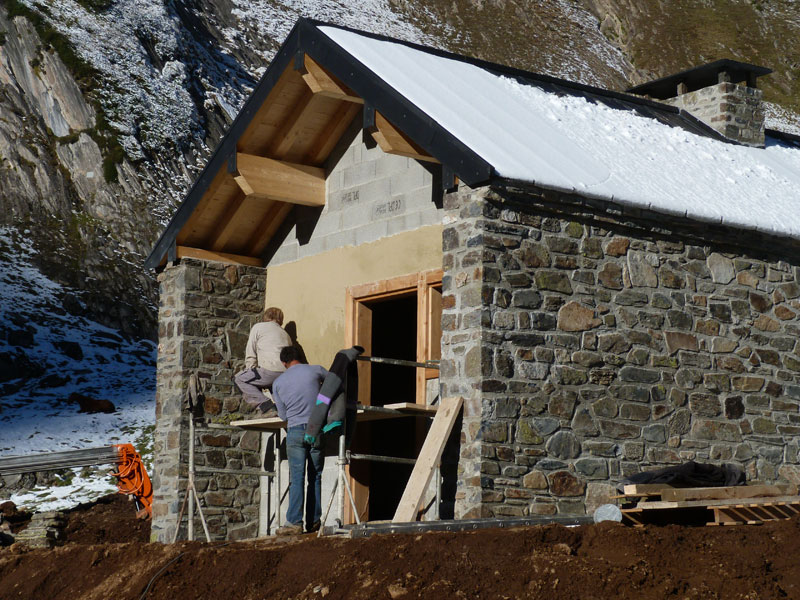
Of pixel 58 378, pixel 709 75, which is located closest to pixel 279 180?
pixel 709 75

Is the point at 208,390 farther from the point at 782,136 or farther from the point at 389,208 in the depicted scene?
the point at 782,136

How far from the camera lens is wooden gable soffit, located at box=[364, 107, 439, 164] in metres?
10.7

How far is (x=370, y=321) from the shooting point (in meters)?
12.3

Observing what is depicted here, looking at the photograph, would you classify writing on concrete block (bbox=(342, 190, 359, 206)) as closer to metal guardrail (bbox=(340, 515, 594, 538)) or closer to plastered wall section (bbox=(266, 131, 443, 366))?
plastered wall section (bbox=(266, 131, 443, 366))

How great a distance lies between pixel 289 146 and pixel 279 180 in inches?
15.1

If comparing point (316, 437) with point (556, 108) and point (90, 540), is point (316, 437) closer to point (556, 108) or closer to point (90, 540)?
point (556, 108)

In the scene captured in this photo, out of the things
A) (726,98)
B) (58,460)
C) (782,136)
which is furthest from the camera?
(58,460)

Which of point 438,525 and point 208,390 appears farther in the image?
point 208,390

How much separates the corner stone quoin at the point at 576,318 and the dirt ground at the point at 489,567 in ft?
7.96

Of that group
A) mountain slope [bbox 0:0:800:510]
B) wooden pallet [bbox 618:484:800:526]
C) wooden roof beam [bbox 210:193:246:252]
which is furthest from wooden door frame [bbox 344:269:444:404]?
mountain slope [bbox 0:0:800:510]

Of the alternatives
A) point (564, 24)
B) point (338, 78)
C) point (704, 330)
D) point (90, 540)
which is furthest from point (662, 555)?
point (564, 24)

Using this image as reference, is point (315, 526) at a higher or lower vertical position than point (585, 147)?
lower

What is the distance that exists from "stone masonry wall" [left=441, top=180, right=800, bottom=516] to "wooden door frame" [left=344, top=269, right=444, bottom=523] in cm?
115

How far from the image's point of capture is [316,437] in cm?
1026
